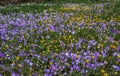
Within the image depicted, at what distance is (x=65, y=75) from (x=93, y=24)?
15.9ft

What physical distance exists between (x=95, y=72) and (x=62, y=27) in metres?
4.01

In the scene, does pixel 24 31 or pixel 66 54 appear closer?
pixel 66 54

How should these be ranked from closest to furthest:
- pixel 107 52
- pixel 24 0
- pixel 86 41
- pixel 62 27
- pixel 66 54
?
1. pixel 66 54
2. pixel 107 52
3. pixel 86 41
4. pixel 62 27
5. pixel 24 0

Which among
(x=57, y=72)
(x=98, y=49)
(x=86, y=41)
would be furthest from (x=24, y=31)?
(x=57, y=72)

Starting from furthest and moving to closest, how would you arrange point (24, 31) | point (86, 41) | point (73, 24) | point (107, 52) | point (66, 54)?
point (73, 24) → point (24, 31) → point (86, 41) → point (107, 52) → point (66, 54)

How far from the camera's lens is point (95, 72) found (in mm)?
6469

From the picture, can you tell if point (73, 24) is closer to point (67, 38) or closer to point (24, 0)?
point (67, 38)

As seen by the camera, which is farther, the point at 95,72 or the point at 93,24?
the point at 93,24

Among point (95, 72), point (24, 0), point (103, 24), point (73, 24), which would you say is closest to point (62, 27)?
point (73, 24)

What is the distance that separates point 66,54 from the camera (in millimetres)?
7098

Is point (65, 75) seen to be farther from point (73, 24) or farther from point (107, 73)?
point (73, 24)

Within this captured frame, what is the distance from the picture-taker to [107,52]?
763 centimetres

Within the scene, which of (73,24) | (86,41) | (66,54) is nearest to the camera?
(66,54)

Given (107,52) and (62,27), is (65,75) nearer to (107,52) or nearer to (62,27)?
(107,52)
